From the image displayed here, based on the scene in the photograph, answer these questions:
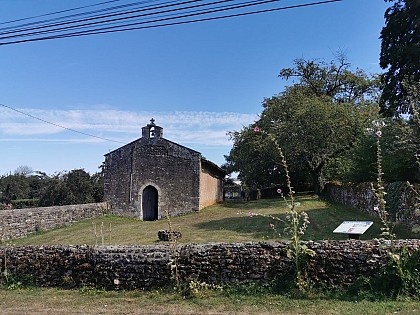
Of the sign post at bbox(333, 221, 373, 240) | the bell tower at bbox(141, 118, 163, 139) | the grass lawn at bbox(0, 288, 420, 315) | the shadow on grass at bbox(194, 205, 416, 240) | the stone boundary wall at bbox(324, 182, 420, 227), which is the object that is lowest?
the grass lawn at bbox(0, 288, 420, 315)

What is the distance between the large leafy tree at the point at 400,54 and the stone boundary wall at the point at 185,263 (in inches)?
461

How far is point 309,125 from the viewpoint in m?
27.2

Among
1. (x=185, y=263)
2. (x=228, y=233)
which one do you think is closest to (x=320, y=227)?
(x=228, y=233)

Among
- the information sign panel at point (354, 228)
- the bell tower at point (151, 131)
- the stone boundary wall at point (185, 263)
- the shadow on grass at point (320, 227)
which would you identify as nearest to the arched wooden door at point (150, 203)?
the bell tower at point (151, 131)

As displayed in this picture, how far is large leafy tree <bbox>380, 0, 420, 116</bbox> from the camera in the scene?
1605 cm

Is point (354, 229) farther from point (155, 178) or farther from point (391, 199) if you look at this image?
point (155, 178)

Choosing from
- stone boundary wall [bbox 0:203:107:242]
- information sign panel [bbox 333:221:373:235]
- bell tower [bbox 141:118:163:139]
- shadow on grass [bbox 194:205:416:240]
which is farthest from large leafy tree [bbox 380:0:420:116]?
stone boundary wall [bbox 0:203:107:242]

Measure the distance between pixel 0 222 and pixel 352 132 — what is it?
81.7ft

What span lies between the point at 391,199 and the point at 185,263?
32.5ft

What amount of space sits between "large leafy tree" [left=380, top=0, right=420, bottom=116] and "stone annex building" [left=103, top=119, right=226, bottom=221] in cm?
1300

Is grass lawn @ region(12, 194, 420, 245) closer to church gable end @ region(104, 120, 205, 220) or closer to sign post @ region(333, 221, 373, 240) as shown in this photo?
sign post @ region(333, 221, 373, 240)

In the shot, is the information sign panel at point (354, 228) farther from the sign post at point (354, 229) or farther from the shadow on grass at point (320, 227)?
the shadow on grass at point (320, 227)

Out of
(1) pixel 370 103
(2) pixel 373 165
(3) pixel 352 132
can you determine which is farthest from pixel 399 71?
(1) pixel 370 103

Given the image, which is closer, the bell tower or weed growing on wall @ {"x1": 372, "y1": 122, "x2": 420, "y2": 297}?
weed growing on wall @ {"x1": 372, "y1": 122, "x2": 420, "y2": 297}
